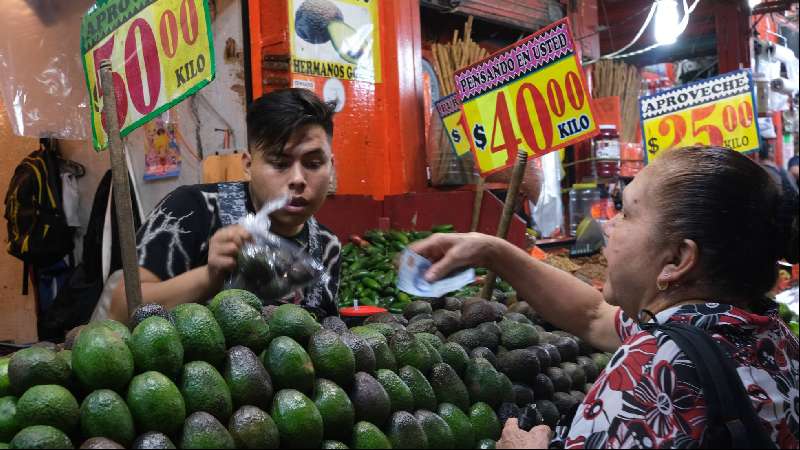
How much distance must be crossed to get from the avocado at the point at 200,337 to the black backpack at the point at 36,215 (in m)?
4.29

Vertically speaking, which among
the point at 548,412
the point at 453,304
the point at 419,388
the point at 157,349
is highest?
the point at 157,349

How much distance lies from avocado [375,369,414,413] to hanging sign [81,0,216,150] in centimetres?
113

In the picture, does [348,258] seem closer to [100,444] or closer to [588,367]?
[588,367]

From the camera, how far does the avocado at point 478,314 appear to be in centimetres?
253

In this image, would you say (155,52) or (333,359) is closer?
(333,359)

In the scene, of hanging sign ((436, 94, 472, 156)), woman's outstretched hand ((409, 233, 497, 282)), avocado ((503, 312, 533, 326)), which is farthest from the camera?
hanging sign ((436, 94, 472, 156))

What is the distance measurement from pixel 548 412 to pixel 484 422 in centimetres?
41

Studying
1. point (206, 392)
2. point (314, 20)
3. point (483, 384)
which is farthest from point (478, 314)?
point (314, 20)

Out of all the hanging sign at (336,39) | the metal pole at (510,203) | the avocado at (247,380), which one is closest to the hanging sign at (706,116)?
the hanging sign at (336,39)

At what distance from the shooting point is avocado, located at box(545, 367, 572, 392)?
96.0 inches

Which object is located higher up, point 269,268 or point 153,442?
point 269,268

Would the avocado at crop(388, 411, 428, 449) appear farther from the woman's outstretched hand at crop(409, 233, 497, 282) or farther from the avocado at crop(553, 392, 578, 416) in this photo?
the avocado at crop(553, 392, 578, 416)

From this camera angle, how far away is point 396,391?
70.5 inches

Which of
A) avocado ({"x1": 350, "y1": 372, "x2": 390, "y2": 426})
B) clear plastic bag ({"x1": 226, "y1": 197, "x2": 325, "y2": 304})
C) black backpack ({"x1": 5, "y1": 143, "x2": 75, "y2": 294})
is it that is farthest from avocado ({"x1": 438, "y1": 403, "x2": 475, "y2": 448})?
black backpack ({"x1": 5, "y1": 143, "x2": 75, "y2": 294})
